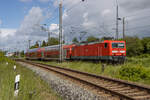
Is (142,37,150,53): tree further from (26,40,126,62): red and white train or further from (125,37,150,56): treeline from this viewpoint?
(26,40,126,62): red and white train

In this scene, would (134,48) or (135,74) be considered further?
(134,48)

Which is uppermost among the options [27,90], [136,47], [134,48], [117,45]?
[136,47]

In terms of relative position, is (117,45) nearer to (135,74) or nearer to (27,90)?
(135,74)

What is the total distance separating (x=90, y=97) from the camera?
6.84m

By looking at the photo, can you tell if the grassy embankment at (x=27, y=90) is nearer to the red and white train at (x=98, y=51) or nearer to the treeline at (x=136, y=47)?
the red and white train at (x=98, y=51)

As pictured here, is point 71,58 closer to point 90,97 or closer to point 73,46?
point 73,46

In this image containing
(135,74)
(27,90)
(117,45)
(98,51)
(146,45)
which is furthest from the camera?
(146,45)

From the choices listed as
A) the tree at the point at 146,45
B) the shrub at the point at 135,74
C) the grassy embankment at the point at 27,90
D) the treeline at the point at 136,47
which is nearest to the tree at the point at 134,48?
the treeline at the point at 136,47

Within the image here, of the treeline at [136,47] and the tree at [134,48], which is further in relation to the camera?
the treeline at [136,47]

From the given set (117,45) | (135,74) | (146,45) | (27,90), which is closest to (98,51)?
(117,45)

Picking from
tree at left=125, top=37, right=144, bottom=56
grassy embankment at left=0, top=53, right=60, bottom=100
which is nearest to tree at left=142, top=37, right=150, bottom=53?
tree at left=125, top=37, right=144, bottom=56

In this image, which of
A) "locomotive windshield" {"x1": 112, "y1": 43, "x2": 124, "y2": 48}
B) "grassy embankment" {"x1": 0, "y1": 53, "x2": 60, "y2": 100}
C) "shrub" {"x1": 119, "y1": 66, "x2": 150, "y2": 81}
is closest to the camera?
"grassy embankment" {"x1": 0, "y1": 53, "x2": 60, "y2": 100}

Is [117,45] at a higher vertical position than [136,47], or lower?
lower

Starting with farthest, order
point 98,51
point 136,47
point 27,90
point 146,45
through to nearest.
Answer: point 146,45 < point 136,47 < point 98,51 < point 27,90
